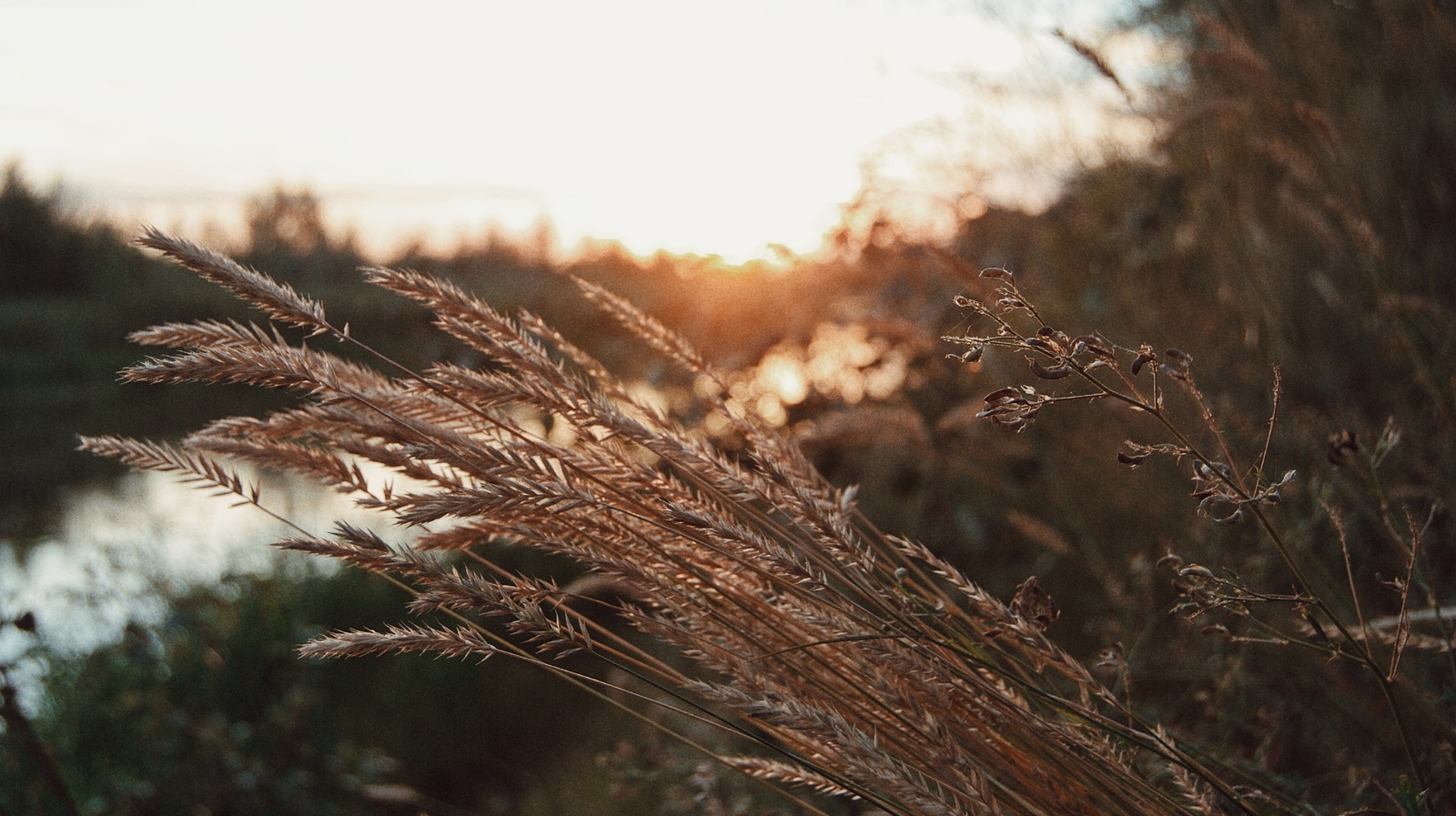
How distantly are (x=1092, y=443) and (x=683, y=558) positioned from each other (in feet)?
7.11

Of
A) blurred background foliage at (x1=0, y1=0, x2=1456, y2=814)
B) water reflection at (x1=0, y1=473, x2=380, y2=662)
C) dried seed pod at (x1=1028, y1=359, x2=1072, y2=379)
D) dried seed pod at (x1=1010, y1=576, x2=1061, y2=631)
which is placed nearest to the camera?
dried seed pod at (x1=1028, y1=359, x2=1072, y2=379)

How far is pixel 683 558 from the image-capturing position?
3.14ft

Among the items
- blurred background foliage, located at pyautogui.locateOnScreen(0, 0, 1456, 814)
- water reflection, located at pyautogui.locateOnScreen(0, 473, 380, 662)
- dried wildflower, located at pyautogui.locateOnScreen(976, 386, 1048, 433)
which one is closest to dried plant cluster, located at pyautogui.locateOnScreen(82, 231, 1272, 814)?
dried wildflower, located at pyautogui.locateOnScreen(976, 386, 1048, 433)

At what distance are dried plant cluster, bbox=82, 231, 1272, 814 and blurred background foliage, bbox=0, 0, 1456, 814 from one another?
476 mm

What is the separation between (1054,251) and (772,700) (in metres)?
3.62

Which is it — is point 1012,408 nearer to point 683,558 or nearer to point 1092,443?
point 683,558

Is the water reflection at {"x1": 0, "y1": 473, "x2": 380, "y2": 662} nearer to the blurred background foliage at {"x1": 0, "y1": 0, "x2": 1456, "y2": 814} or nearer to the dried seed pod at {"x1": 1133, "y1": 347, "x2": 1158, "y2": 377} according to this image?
the blurred background foliage at {"x1": 0, "y1": 0, "x2": 1456, "y2": 814}

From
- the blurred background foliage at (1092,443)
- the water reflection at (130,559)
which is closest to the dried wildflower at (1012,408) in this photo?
the blurred background foliage at (1092,443)

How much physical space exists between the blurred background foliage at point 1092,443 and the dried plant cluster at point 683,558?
48cm

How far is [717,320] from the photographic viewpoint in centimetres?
380

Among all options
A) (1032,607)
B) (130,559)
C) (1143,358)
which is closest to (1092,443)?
(1032,607)

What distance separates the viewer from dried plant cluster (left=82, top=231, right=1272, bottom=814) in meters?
0.81

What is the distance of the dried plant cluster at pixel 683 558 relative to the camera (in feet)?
2.66

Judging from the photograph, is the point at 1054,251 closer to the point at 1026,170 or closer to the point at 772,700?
the point at 1026,170
